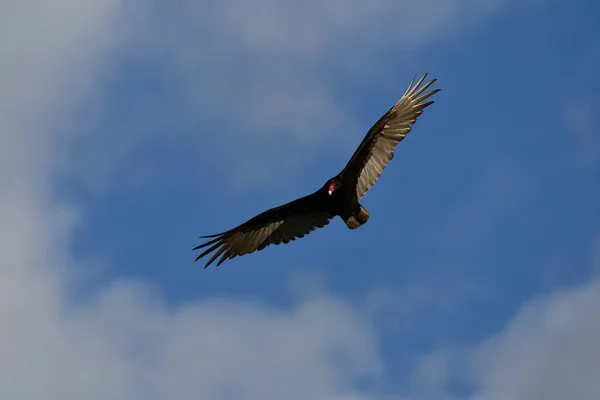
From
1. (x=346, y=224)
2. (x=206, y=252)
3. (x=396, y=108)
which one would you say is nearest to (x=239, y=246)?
(x=206, y=252)

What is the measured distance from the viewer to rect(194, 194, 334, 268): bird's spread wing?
21.2 metres

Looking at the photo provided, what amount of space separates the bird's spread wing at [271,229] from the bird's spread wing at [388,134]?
105 cm

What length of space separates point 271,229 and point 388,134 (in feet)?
8.29

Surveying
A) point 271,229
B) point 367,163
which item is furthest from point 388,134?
point 271,229

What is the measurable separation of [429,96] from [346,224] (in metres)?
2.33

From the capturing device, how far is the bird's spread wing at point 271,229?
2123 cm

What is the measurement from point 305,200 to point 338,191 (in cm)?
83

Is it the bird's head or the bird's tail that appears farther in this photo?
the bird's tail

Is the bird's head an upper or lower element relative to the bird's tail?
upper

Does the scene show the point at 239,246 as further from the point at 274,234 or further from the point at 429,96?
the point at 429,96

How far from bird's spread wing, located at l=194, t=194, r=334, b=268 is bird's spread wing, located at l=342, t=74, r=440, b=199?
1048 mm

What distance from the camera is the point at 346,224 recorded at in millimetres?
20812

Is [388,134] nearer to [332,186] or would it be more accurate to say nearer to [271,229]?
[332,186]

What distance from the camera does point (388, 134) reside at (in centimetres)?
2053
